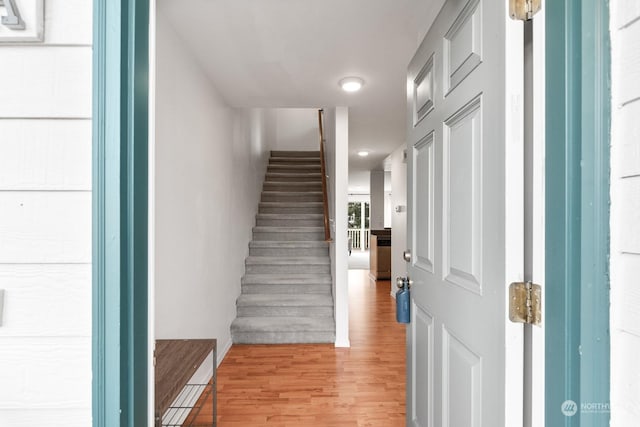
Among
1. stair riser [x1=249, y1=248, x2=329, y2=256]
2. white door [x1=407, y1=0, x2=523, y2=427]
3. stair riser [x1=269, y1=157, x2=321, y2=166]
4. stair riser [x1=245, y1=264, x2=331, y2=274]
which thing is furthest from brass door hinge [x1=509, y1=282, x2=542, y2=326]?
stair riser [x1=269, y1=157, x2=321, y2=166]

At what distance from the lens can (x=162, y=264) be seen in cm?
185

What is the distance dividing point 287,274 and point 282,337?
87 cm

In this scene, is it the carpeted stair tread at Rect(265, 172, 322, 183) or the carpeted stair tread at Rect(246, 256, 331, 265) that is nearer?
the carpeted stair tread at Rect(246, 256, 331, 265)

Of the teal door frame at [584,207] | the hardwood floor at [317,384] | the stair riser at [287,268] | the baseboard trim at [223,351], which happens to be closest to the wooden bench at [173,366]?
the hardwood floor at [317,384]

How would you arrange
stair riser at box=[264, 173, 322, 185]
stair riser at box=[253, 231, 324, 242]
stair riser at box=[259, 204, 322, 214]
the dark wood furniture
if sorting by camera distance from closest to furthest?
A: stair riser at box=[253, 231, 324, 242], stair riser at box=[259, 204, 322, 214], stair riser at box=[264, 173, 322, 185], the dark wood furniture

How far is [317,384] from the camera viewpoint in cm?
253

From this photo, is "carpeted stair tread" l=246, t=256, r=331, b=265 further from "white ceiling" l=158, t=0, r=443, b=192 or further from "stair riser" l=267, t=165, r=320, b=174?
"stair riser" l=267, t=165, r=320, b=174

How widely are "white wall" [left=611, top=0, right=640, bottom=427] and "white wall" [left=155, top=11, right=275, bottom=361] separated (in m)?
1.77

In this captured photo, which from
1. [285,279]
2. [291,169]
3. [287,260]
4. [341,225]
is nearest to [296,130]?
[291,169]

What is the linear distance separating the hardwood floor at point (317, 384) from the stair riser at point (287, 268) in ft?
2.65

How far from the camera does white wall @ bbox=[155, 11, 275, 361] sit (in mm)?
1854

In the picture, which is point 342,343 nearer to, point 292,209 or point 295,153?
point 292,209

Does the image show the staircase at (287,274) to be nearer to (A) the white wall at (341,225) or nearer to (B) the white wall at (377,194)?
(A) the white wall at (341,225)

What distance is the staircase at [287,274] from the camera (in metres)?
3.39
